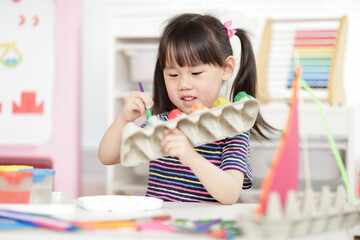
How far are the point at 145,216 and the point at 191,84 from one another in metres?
0.38

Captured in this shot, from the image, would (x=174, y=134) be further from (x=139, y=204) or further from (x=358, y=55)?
(x=358, y=55)

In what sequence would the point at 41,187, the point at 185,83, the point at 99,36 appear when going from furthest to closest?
the point at 99,36 < the point at 185,83 < the point at 41,187

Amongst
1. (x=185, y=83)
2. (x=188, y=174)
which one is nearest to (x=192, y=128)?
(x=185, y=83)

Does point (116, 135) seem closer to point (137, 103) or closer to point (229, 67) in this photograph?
point (137, 103)

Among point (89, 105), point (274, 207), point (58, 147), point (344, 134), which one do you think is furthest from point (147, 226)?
point (89, 105)

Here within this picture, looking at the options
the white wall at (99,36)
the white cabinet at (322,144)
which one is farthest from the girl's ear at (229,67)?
the white wall at (99,36)

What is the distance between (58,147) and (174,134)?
1.37 meters

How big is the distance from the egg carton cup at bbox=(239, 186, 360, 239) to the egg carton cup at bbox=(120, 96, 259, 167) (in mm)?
191

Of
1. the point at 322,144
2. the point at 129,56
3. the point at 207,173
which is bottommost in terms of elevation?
the point at 322,144

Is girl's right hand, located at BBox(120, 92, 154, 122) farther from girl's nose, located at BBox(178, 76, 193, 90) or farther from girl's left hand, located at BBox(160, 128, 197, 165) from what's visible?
girl's left hand, located at BBox(160, 128, 197, 165)

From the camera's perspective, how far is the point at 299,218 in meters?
0.52

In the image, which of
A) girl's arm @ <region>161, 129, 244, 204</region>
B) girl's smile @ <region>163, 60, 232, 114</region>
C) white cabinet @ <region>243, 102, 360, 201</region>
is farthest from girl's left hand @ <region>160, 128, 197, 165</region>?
white cabinet @ <region>243, 102, 360, 201</region>

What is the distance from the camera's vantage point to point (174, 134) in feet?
2.33

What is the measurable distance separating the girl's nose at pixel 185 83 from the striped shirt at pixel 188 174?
6.0 inches
